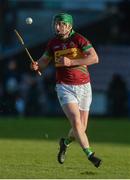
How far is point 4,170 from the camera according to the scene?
14.7m

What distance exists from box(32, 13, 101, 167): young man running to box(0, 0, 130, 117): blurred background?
2166cm

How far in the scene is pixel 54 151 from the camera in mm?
19672

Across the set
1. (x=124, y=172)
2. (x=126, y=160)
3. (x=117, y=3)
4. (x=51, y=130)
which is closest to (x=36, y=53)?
(x=117, y=3)

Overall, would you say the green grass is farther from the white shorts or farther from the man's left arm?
the man's left arm

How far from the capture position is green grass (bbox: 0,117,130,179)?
47.5 ft

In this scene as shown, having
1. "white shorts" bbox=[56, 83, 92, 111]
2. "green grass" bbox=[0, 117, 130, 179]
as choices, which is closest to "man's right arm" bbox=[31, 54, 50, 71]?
"white shorts" bbox=[56, 83, 92, 111]

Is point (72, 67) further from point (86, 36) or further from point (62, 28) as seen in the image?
point (86, 36)

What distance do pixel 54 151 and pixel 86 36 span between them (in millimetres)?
21984

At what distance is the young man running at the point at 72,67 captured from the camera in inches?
596

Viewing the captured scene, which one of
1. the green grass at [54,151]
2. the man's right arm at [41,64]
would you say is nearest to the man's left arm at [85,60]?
the man's right arm at [41,64]

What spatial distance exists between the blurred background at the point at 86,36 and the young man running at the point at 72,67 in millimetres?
21660

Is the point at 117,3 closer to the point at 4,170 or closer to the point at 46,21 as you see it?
the point at 46,21

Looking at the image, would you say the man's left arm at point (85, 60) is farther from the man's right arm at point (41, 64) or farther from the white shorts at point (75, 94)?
the man's right arm at point (41, 64)

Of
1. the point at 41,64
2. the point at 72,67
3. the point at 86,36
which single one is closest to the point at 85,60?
the point at 72,67
